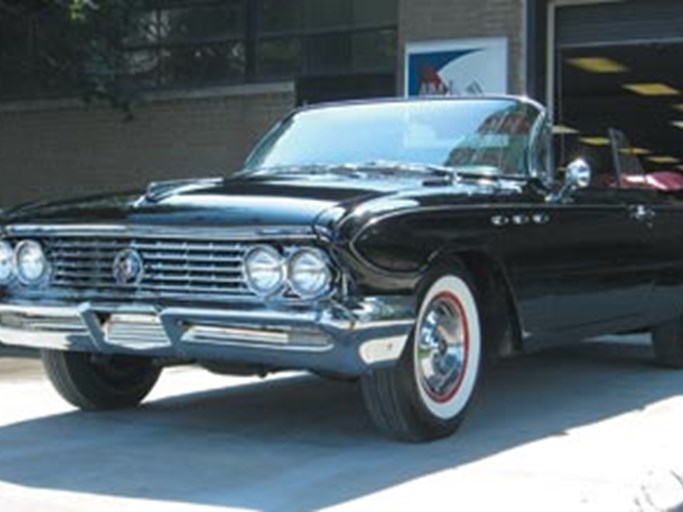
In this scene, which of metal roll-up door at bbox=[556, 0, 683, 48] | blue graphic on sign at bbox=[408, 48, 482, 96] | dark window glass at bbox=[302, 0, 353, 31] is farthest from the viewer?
dark window glass at bbox=[302, 0, 353, 31]

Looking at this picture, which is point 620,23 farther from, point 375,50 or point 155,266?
point 155,266

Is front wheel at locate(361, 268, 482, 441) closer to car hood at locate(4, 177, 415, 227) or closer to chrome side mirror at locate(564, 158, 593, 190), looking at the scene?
car hood at locate(4, 177, 415, 227)

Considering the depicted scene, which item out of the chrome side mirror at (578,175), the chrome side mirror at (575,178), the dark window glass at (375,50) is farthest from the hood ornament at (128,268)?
the dark window glass at (375,50)

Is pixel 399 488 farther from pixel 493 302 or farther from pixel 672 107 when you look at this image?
pixel 672 107

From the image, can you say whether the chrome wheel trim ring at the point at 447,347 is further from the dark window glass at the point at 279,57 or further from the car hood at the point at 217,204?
the dark window glass at the point at 279,57

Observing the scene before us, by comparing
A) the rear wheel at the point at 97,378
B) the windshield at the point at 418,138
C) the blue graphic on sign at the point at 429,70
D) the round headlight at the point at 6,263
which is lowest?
the rear wheel at the point at 97,378

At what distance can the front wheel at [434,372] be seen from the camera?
20.5ft

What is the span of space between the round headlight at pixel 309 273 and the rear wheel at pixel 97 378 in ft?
5.67

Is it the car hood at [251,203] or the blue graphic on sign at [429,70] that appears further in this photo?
the blue graphic on sign at [429,70]

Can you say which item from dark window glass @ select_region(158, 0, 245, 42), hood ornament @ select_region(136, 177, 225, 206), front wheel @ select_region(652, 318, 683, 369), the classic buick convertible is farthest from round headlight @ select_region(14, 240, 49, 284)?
dark window glass @ select_region(158, 0, 245, 42)

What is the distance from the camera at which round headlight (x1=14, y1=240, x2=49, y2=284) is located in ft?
21.7

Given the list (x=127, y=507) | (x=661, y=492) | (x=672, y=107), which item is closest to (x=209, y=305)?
(x=127, y=507)

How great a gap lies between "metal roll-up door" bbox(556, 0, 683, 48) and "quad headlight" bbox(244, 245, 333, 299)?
9480mm

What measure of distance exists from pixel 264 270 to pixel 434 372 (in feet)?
3.48
